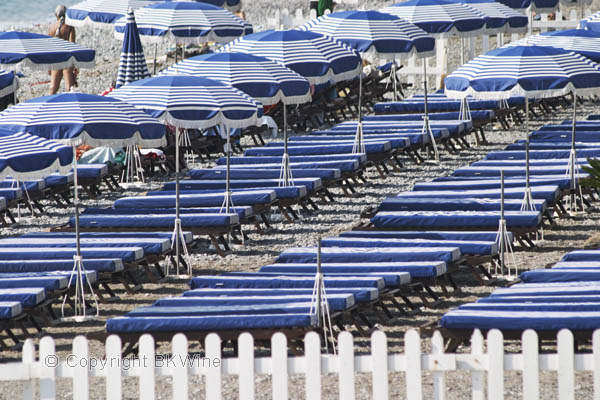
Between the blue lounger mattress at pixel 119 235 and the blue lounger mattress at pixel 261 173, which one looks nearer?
the blue lounger mattress at pixel 119 235

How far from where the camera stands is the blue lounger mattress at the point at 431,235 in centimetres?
1318

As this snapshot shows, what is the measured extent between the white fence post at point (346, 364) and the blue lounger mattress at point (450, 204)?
23.7ft

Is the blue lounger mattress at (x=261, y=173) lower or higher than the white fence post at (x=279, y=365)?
lower

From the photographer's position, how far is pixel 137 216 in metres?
14.7

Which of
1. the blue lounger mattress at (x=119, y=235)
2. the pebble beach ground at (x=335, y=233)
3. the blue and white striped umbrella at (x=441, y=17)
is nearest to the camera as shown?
the pebble beach ground at (x=335, y=233)

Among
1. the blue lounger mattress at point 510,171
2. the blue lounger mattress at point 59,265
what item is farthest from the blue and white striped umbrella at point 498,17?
the blue lounger mattress at point 59,265

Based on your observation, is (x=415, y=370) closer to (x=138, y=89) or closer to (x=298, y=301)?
(x=298, y=301)

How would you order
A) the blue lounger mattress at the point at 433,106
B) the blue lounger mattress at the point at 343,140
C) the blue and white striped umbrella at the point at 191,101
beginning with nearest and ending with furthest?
the blue and white striped umbrella at the point at 191,101
the blue lounger mattress at the point at 343,140
the blue lounger mattress at the point at 433,106

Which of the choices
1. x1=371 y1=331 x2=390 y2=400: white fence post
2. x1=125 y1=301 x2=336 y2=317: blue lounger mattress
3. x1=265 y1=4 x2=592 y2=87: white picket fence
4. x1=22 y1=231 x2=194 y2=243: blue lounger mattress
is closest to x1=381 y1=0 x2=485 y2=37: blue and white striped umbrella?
x1=265 y1=4 x2=592 y2=87: white picket fence

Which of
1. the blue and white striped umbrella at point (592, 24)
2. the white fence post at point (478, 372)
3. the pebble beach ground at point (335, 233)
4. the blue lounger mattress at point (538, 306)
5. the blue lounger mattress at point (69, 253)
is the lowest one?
the pebble beach ground at point (335, 233)

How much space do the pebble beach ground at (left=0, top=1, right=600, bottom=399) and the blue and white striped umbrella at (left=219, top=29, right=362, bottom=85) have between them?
1.55 m

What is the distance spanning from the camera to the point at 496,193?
49.8 ft

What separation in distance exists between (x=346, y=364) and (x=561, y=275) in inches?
173

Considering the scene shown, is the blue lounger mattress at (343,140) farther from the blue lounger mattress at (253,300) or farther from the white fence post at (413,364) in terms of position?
the white fence post at (413,364)
